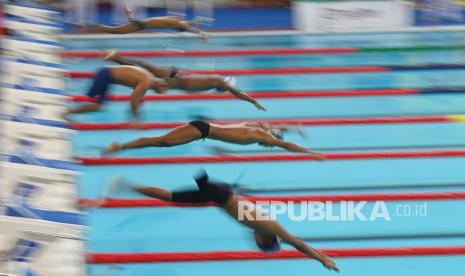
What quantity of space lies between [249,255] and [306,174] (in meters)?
1.49

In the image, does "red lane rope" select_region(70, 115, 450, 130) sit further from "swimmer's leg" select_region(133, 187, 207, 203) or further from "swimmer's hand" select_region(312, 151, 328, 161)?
"swimmer's leg" select_region(133, 187, 207, 203)

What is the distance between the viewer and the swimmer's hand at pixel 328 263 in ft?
11.2

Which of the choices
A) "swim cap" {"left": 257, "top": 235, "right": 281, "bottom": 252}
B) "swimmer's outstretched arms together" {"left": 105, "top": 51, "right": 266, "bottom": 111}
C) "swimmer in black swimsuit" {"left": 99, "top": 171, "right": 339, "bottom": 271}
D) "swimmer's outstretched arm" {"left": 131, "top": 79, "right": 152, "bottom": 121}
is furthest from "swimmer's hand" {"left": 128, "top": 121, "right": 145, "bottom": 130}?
"swim cap" {"left": 257, "top": 235, "right": 281, "bottom": 252}

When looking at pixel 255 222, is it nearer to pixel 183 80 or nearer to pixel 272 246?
pixel 272 246

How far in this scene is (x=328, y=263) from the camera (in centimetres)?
343

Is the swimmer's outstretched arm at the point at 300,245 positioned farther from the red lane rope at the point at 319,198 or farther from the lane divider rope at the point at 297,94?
the lane divider rope at the point at 297,94

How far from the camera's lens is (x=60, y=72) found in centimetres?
581

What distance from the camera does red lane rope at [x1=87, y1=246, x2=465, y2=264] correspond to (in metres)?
3.42

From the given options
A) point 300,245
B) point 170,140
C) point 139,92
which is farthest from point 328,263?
point 139,92

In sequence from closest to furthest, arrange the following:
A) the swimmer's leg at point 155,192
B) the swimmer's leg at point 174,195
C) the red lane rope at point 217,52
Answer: the swimmer's leg at point 174,195
the swimmer's leg at point 155,192
the red lane rope at point 217,52

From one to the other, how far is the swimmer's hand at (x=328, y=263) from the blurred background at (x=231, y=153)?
3.5 inches

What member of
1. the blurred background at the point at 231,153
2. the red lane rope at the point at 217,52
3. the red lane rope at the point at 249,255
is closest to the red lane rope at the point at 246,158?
the blurred background at the point at 231,153

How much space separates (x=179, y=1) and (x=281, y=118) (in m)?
4.56

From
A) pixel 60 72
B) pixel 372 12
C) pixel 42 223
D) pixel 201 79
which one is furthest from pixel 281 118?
pixel 372 12
